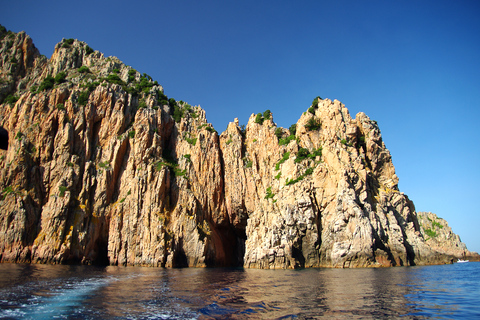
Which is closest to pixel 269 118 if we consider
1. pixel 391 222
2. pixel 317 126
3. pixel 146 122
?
pixel 317 126

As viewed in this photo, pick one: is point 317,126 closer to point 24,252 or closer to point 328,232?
point 328,232

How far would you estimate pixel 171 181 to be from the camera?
208 ft

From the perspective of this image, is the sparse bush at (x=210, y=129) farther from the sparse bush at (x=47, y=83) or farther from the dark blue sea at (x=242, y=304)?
the dark blue sea at (x=242, y=304)

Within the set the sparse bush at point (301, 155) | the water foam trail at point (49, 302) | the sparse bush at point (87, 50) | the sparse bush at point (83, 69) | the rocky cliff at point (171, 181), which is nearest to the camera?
the water foam trail at point (49, 302)

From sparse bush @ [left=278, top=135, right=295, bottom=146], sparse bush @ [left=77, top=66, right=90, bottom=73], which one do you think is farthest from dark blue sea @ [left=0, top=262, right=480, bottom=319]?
sparse bush @ [left=77, top=66, right=90, bottom=73]

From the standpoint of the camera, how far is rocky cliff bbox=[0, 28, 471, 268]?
49.6 meters

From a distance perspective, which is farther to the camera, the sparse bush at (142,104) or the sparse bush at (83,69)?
the sparse bush at (83,69)

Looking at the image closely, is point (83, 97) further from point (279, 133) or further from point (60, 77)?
point (279, 133)

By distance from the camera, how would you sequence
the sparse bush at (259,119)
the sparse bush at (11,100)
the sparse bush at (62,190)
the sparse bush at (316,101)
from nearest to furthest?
the sparse bush at (62,190), the sparse bush at (11,100), the sparse bush at (316,101), the sparse bush at (259,119)

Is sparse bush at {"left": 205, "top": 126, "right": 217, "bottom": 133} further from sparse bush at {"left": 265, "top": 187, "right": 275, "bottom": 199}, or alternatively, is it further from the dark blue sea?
the dark blue sea

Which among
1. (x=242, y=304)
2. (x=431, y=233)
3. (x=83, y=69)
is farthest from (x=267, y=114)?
(x=431, y=233)

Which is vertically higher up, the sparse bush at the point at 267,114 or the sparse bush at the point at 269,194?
the sparse bush at the point at 267,114

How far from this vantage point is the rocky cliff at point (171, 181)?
49.6 meters

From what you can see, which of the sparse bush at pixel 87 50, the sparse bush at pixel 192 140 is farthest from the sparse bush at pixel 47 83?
the sparse bush at pixel 192 140
